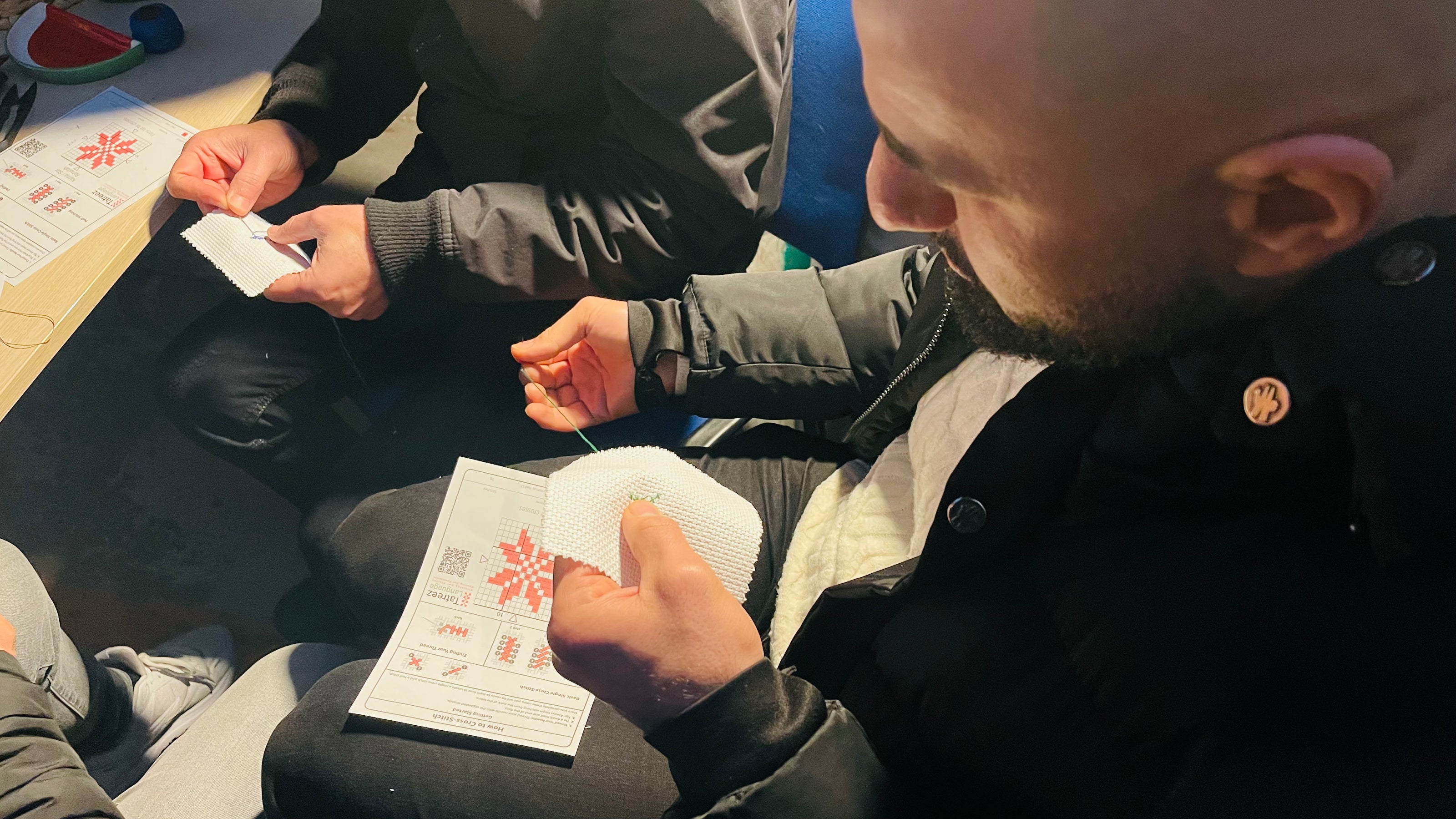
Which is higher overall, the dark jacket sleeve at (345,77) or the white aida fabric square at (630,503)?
the dark jacket sleeve at (345,77)

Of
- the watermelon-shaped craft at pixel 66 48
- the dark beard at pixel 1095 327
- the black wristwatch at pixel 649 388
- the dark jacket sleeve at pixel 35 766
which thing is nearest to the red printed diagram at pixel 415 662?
the dark jacket sleeve at pixel 35 766

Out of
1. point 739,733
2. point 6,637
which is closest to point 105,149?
point 6,637

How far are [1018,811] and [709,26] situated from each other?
0.78m

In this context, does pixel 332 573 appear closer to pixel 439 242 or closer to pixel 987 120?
pixel 439 242

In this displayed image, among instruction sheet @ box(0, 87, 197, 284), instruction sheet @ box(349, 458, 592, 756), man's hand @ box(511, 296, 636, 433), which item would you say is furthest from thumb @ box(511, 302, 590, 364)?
instruction sheet @ box(0, 87, 197, 284)

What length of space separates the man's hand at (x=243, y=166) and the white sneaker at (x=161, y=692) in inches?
26.5

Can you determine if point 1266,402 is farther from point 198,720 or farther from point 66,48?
point 66,48

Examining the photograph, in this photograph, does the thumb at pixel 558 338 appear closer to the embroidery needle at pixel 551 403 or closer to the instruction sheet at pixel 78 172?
the embroidery needle at pixel 551 403

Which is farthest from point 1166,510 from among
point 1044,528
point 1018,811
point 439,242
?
point 439,242

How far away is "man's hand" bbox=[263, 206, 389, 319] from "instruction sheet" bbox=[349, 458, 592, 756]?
0.27 m

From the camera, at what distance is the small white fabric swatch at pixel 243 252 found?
97 centimetres

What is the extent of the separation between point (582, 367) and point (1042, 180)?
69 centimetres

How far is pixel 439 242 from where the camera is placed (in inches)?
39.2

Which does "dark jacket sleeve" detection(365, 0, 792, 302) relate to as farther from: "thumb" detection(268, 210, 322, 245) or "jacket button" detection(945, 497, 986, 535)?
"jacket button" detection(945, 497, 986, 535)
